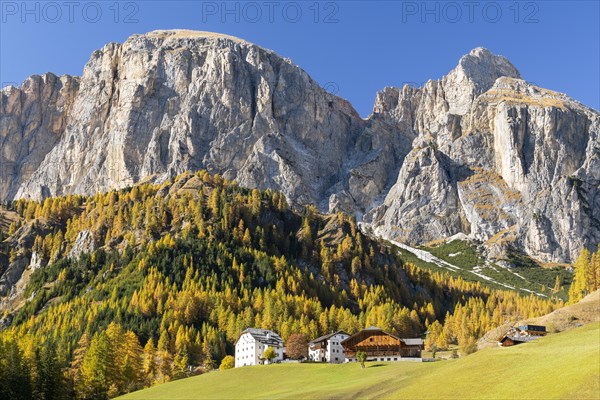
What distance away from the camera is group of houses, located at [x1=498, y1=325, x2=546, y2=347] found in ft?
359

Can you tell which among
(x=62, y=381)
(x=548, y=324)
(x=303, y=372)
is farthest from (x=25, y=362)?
(x=548, y=324)

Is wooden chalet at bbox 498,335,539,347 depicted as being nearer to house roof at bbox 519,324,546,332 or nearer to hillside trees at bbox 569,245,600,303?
house roof at bbox 519,324,546,332

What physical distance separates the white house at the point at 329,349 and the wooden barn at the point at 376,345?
151 cm

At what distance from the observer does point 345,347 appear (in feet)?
420

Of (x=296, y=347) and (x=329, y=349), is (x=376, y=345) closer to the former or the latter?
(x=329, y=349)

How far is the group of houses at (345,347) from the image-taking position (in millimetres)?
126287

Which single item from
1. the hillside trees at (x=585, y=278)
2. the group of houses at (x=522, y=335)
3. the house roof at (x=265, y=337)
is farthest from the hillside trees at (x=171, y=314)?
the group of houses at (x=522, y=335)

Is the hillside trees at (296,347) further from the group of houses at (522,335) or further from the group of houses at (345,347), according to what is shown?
the group of houses at (522,335)

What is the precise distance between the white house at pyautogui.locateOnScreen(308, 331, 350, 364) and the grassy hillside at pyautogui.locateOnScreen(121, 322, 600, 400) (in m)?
20.5

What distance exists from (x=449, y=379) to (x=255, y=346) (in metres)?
66.5

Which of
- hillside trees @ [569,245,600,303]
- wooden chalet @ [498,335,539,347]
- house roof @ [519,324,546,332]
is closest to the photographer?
wooden chalet @ [498,335,539,347]

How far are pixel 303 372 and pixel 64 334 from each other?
69.6 metres

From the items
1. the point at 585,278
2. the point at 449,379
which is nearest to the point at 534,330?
the point at 585,278

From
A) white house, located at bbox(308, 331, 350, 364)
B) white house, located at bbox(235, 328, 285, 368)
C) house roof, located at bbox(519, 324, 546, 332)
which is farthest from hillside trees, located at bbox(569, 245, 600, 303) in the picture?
white house, located at bbox(235, 328, 285, 368)
